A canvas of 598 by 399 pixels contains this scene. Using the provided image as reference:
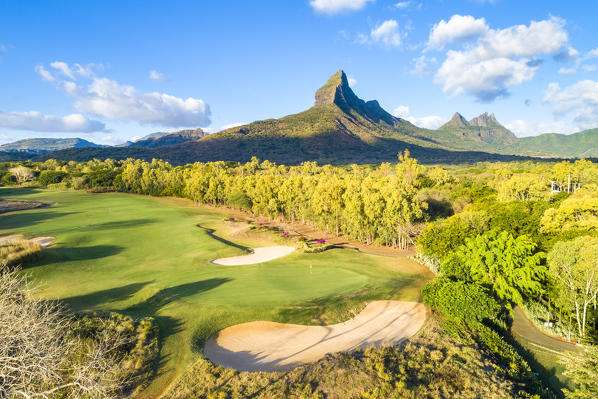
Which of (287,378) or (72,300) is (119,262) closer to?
(72,300)

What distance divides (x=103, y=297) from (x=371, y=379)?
25451 mm

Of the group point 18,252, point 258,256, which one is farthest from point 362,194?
point 18,252

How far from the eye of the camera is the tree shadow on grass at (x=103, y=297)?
25.2m

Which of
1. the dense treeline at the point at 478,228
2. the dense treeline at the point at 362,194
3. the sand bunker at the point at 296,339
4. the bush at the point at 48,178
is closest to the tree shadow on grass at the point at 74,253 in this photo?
the sand bunker at the point at 296,339

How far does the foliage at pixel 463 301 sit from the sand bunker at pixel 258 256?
2307cm

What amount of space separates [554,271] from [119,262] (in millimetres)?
49398

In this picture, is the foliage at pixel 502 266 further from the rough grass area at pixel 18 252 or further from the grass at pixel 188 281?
the rough grass area at pixel 18 252

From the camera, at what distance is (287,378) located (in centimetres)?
1586

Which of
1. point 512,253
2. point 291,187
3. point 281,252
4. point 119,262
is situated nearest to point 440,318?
point 512,253

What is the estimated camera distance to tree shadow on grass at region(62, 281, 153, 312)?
25219mm

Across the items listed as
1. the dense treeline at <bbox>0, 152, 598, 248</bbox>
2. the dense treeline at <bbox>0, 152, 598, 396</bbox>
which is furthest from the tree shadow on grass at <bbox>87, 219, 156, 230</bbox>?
the dense treeline at <bbox>0, 152, 598, 396</bbox>

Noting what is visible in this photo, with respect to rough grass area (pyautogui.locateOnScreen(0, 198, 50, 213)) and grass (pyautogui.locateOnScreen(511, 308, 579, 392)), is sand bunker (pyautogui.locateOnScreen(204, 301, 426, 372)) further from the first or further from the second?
rough grass area (pyautogui.locateOnScreen(0, 198, 50, 213))

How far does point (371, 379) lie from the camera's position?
15.7 meters

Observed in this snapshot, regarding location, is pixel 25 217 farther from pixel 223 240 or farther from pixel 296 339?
pixel 296 339
